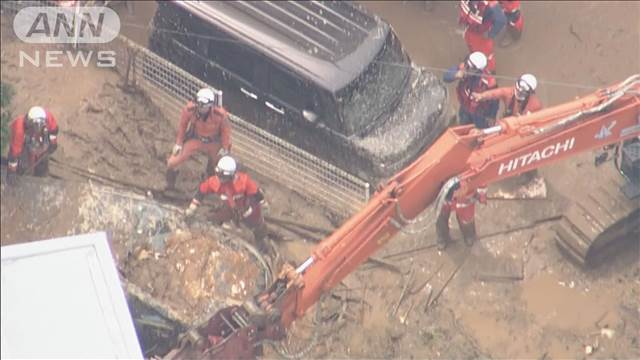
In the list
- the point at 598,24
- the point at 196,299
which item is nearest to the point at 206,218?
the point at 196,299

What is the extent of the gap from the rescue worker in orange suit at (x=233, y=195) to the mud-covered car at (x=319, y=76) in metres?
1.11

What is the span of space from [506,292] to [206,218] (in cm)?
355

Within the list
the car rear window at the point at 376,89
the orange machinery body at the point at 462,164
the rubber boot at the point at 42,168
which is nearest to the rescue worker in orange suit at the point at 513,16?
the car rear window at the point at 376,89

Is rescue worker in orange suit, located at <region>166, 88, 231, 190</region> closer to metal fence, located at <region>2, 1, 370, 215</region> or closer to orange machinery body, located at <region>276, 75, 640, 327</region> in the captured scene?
metal fence, located at <region>2, 1, 370, 215</region>

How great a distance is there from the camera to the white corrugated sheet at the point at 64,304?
12.2 meters

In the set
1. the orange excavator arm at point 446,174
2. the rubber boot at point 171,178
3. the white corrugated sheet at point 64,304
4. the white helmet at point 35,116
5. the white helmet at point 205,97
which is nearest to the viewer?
the white corrugated sheet at point 64,304

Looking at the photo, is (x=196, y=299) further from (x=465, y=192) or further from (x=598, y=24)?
(x=598, y=24)

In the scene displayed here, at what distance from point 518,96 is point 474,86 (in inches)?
26.1

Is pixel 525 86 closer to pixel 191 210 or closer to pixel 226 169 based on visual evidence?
pixel 226 169

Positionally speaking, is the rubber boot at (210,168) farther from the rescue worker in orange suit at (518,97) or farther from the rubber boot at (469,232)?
the rescue worker in orange suit at (518,97)

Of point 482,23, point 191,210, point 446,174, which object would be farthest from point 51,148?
point 482,23

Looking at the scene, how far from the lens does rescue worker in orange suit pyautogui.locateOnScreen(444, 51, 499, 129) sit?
1677cm

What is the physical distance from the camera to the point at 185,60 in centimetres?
1773

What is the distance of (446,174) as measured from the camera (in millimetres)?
14711
